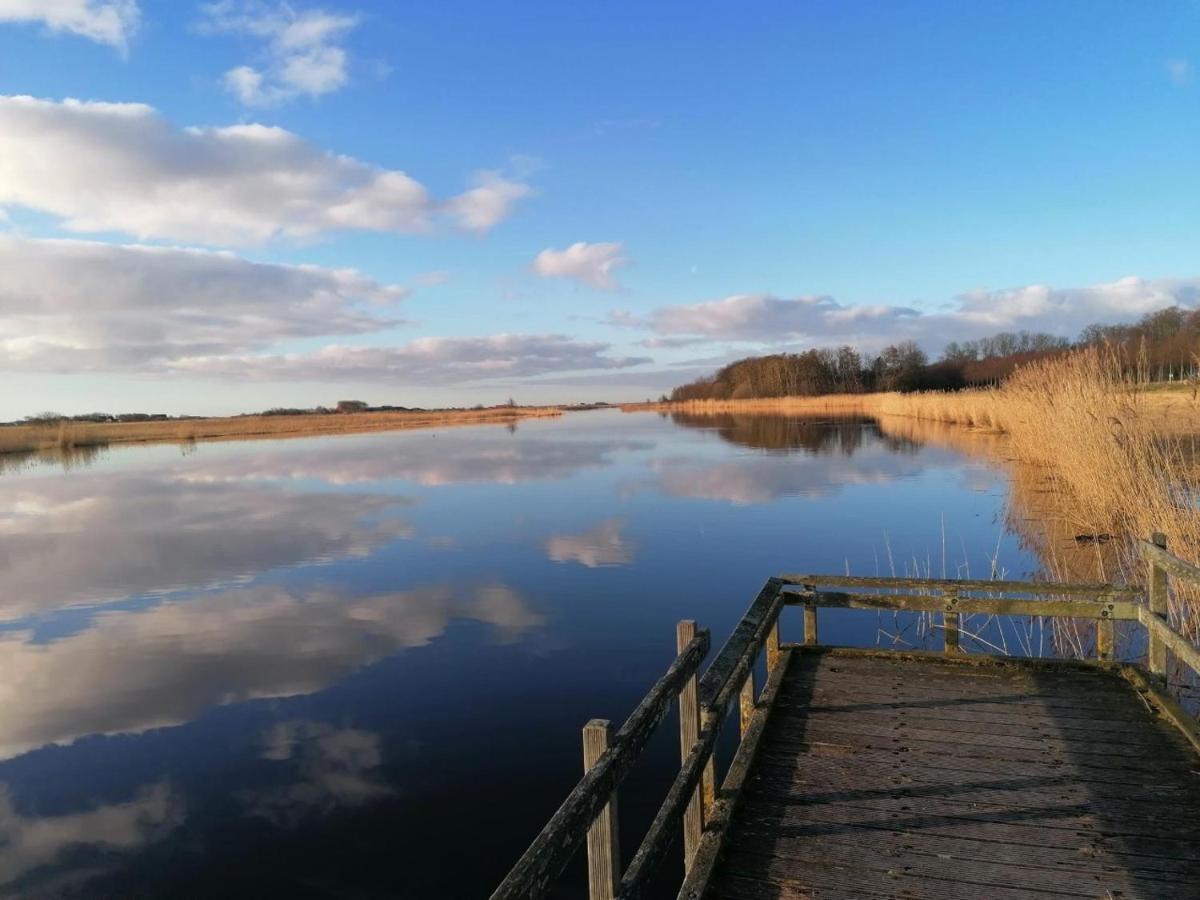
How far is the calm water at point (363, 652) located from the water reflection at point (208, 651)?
0.15 ft

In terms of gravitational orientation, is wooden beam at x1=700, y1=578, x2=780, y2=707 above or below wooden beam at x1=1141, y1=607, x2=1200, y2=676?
above

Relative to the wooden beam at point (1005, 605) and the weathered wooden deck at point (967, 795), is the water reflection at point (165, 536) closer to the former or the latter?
the wooden beam at point (1005, 605)

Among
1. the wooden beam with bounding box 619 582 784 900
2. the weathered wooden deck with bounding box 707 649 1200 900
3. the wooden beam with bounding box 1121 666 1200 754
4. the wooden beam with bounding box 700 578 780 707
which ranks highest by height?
the wooden beam with bounding box 700 578 780 707

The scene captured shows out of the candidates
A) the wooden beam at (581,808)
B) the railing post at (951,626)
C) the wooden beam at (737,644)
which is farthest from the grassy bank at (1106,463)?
the wooden beam at (581,808)

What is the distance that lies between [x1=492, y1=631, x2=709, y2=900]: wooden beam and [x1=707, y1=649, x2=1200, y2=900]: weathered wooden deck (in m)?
1.02

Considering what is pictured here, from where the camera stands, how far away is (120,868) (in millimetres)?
5055

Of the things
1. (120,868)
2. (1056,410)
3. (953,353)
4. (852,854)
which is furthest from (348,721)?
(953,353)

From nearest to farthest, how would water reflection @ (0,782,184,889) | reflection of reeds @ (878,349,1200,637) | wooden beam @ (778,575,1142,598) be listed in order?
water reflection @ (0,782,184,889) → wooden beam @ (778,575,1142,598) → reflection of reeds @ (878,349,1200,637)

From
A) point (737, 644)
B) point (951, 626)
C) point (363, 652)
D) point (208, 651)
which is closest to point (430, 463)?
point (208, 651)

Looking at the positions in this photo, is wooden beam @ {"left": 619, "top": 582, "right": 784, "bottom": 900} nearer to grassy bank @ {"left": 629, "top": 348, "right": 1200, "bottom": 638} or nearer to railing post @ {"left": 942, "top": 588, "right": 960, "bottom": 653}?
railing post @ {"left": 942, "top": 588, "right": 960, "bottom": 653}

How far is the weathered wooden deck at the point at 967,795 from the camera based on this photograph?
11.5ft

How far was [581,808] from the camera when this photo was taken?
2.39 m

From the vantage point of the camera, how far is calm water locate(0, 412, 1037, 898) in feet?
17.4

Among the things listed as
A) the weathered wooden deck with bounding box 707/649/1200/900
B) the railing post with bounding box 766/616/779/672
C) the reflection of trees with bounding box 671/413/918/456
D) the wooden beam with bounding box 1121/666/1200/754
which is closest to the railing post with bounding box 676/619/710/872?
the weathered wooden deck with bounding box 707/649/1200/900
